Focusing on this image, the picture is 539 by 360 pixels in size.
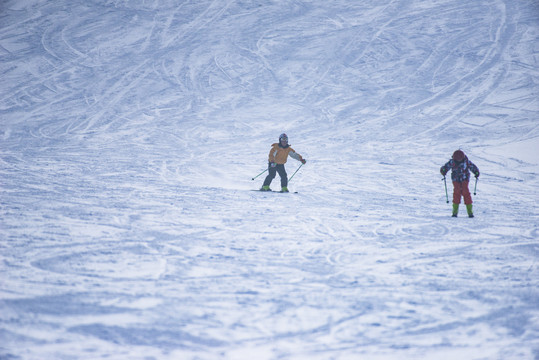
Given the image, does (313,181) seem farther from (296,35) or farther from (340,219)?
(296,35)

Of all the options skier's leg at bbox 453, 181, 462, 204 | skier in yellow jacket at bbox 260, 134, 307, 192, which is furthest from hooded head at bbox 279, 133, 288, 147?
skier's leg at bbox 453, 181, 462, 204

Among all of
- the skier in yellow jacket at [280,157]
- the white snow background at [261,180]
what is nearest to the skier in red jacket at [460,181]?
the white snow background at [261,180]

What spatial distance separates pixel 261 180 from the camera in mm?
11664

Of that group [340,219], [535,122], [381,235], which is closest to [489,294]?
[381,235]

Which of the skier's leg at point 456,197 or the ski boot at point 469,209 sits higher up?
the skier's leg at point 456,197

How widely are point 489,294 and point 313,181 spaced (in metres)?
6.88

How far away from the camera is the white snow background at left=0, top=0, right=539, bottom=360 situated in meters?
3.91

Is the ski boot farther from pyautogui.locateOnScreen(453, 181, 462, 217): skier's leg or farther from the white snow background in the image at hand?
the white snow background

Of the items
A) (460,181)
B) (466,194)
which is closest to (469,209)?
(466,194)

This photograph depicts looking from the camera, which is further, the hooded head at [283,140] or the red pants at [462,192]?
the hooded head at [283,140]

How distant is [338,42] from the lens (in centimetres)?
2327

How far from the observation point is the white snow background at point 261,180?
3.91m

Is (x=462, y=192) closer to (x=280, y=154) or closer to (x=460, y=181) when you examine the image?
Result: (x=460, y=181)

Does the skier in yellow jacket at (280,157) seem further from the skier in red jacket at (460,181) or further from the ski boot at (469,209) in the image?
the ski boot at (469,209)
